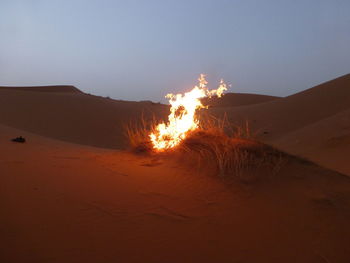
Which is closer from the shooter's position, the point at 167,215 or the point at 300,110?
the point at 167,215

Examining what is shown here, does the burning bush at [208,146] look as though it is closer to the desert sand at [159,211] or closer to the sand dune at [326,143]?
the desert sand at [159,211]

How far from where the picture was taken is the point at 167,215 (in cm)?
313

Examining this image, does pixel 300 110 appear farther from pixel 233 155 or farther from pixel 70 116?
pixel 233 155

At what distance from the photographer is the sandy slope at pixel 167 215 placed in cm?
247

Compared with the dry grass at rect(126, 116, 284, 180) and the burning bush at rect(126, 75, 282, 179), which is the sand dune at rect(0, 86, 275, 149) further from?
the dry grass at rect(126, 116, 284, 180)

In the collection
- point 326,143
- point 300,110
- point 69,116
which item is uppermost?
point 300,110

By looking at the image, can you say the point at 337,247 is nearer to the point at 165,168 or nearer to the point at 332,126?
the point at 165,168

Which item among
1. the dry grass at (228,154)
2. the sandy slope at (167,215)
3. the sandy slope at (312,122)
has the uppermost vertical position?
the sandy slope at (312,122)

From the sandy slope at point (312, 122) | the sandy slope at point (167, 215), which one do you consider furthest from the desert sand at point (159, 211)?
the sandy slope at point (312, 122)

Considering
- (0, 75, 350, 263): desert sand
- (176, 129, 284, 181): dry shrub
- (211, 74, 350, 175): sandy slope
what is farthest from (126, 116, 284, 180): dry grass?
(211, 74, 350, 175): sandy slope

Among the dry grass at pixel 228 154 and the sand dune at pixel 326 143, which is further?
the sand dune at pixel 326 143

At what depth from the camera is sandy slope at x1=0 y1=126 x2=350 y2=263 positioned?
8.11 ft

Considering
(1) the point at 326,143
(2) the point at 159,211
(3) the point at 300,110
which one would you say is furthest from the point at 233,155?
(3) the point at 300,110

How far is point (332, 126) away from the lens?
1069cm
